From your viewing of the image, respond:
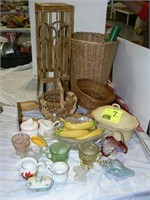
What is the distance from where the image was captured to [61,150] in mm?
621

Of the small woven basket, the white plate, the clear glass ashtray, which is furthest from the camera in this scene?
the small woven basket

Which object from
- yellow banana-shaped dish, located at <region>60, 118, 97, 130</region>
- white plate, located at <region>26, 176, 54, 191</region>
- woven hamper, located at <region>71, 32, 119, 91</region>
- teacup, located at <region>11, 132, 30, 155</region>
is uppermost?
woven hamper, located at <region>71, 32, 119, 91</region>

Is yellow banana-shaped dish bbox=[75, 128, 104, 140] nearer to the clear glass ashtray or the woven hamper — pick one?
the clear glass ashtray

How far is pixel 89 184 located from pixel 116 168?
83 mm

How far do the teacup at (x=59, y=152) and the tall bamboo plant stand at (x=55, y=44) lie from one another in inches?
12.9

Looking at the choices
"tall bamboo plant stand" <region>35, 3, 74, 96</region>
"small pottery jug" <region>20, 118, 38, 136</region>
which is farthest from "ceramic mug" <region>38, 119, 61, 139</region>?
"tall bamboo plant stand" <region>35, 3, 74, 96</region>

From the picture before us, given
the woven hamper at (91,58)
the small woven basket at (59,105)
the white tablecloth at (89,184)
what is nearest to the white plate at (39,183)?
the white tablecloth at (89,184)

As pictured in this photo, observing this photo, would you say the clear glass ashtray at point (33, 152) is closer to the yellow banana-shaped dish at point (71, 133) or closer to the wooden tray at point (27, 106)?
the yellow banana-shaped dish at point (71, 133)

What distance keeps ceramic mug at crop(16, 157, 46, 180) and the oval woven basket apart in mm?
311

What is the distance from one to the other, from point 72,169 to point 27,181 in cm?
13

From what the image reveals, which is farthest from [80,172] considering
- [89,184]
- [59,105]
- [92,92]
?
[92,92]

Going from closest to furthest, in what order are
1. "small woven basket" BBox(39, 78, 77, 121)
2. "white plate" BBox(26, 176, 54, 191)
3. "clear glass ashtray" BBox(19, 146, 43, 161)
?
"white plate" BBox(26, 176, 54, 191), "clear glass ashtray" BBox(19, 146, 43, 161), "small woven basket" BBox(39, 78, 77, 121)

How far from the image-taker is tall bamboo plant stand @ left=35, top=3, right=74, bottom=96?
33.5 inches

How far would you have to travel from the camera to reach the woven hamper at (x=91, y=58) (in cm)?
86
